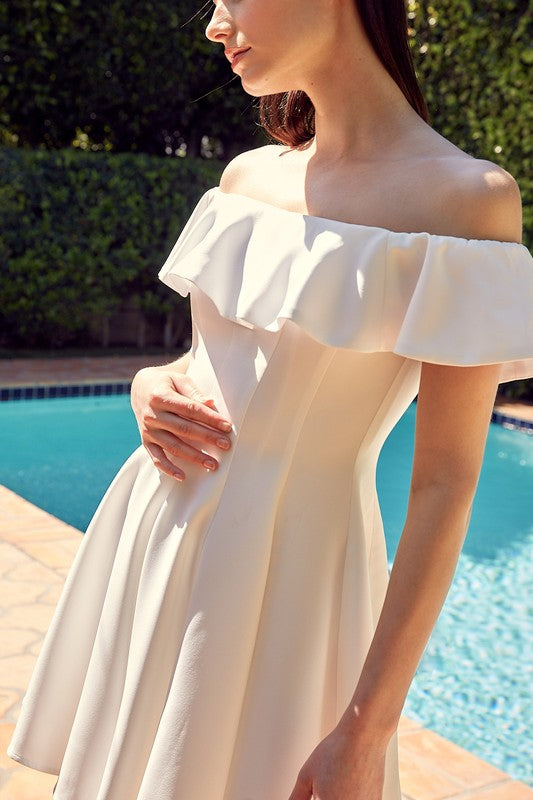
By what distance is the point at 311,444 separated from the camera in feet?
3.67

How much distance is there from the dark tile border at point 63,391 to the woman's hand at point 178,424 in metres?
6.74

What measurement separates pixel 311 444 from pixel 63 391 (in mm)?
7121

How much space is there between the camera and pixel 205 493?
1143 mm

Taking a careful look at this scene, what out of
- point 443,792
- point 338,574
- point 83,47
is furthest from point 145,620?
point 83,47

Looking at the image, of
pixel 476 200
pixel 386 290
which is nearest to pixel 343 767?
pixel 386 290

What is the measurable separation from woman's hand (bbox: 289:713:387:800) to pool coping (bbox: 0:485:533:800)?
1.73 m

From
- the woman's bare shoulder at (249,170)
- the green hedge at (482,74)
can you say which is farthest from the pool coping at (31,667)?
the green hedge at (482,74)

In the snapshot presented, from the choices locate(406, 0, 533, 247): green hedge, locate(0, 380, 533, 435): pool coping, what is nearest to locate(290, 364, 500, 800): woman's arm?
locate(0, 380, 533, 435): pool coping

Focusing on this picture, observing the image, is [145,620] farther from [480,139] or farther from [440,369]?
[480,139]

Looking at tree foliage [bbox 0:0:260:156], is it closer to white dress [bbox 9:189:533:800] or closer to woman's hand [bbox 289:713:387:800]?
white dress [bbox 9:189:533:800]

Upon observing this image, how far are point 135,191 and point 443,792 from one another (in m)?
7.52

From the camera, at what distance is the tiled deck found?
2639mm

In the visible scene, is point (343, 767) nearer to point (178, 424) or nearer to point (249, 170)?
point (178, 424)

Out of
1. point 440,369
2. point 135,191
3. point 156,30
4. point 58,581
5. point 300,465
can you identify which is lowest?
point 58,581
